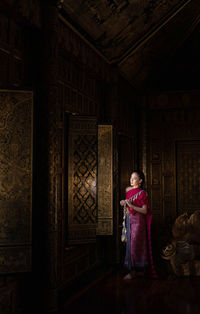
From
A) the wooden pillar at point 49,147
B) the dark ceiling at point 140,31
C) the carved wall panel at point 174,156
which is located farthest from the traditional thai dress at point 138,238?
the carved wall panel at point 174,156

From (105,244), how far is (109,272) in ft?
2.75

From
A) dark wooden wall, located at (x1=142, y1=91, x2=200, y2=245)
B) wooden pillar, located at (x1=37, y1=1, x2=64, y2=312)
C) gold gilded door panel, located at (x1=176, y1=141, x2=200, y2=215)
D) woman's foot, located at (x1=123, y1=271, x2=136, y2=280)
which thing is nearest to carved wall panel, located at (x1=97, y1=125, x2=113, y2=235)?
woman's foot, located at (x1=123, y1=271, x2=136, y2=280)

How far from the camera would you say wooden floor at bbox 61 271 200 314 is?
13.4ft

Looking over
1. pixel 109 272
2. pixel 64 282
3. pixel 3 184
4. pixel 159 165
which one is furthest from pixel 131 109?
pixel 3 184

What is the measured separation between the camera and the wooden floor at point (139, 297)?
4094mm

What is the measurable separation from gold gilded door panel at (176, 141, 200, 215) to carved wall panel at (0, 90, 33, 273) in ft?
18.4

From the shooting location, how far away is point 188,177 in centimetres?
868

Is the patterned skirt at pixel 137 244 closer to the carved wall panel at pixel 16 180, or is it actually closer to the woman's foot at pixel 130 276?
the woman's foot at pixel 130 276

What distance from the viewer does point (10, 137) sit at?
3734mm

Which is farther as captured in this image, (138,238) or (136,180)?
(136,180)

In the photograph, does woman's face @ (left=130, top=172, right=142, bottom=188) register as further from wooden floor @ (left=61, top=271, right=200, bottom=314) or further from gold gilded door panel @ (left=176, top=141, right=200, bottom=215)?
gold gilded door panel @ (left=176, top=141, right=200, bottom=215)

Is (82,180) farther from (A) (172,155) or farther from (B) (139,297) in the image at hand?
(A) (172,155)

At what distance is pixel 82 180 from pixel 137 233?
4.39ft

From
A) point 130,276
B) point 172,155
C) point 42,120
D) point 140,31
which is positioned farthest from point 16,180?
point 172,155
